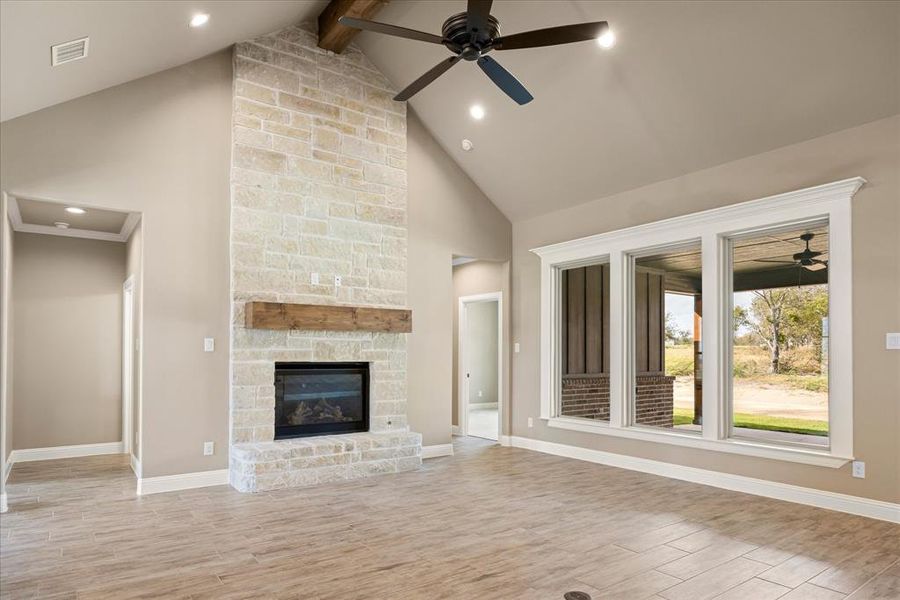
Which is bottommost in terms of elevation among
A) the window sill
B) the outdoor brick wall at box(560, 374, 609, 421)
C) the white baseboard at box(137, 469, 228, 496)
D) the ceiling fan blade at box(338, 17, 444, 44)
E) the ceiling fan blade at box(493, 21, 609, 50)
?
the white baseboard at box(137, 469, 228, 496)

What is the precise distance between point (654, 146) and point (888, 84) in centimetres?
185

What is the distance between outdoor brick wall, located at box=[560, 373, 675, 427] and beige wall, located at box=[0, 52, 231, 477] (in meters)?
3.89

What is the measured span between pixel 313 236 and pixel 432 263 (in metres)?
1.56

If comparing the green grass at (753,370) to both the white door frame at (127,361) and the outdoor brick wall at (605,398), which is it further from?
the white door frame at (127,361)

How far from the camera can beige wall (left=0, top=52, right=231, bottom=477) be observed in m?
4.88

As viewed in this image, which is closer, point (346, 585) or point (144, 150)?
point (346, 585)

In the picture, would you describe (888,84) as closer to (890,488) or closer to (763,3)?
(763,3)

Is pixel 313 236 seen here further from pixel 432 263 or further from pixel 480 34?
pixel 480 34

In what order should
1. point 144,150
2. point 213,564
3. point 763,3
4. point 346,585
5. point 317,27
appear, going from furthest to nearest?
point 317,27 < point 144,150 < point 763,3 < point 213,564 < point 346,585

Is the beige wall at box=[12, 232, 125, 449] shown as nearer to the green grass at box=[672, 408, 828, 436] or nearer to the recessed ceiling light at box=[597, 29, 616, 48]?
the recessed ceiling light at box=[597, 29, 616, 48]

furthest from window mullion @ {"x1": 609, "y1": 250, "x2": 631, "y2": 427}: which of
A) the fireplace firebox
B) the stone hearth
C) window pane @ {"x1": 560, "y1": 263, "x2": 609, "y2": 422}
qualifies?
the fireplace firebox

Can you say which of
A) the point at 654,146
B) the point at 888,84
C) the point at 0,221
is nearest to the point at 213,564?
the point at 0,221

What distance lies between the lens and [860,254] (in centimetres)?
445

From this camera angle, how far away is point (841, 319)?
453 centimetres
